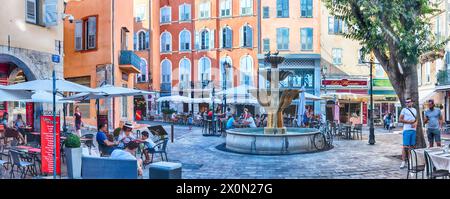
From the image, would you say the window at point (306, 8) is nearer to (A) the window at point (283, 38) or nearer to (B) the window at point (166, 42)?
(A) the window at point (283, 38)

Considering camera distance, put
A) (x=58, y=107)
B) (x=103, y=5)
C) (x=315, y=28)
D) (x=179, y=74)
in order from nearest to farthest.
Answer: (x=58, y=107), (x=103, y=5), (x=315, y=28), (x=179, y=74)

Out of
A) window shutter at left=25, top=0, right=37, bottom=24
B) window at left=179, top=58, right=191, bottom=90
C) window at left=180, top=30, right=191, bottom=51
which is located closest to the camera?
window shutter at left=25, top=0, right=37, bottom=24

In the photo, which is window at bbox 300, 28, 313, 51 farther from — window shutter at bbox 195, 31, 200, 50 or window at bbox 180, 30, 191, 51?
window at bbox 180, 30, 191, 51

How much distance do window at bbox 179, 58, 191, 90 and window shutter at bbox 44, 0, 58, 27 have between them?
55.8ft

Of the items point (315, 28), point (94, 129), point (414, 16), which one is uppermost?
point (315, 28)

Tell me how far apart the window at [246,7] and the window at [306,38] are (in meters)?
4.22

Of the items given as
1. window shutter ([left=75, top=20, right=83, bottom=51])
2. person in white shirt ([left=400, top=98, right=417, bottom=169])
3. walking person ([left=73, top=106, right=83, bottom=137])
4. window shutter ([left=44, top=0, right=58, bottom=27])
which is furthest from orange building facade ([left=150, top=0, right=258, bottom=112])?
person in white shirt ([left=400, top=98, right=417, bottom=169])

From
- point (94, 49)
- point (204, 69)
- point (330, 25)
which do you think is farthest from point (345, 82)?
point (94, 49)

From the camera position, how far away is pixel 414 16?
7.19 meters

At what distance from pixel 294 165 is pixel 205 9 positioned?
20.7 metres

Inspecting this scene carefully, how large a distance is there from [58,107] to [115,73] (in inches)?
119

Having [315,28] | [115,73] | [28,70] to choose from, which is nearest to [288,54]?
[315,28]

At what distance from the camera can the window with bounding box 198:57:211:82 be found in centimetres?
2598
